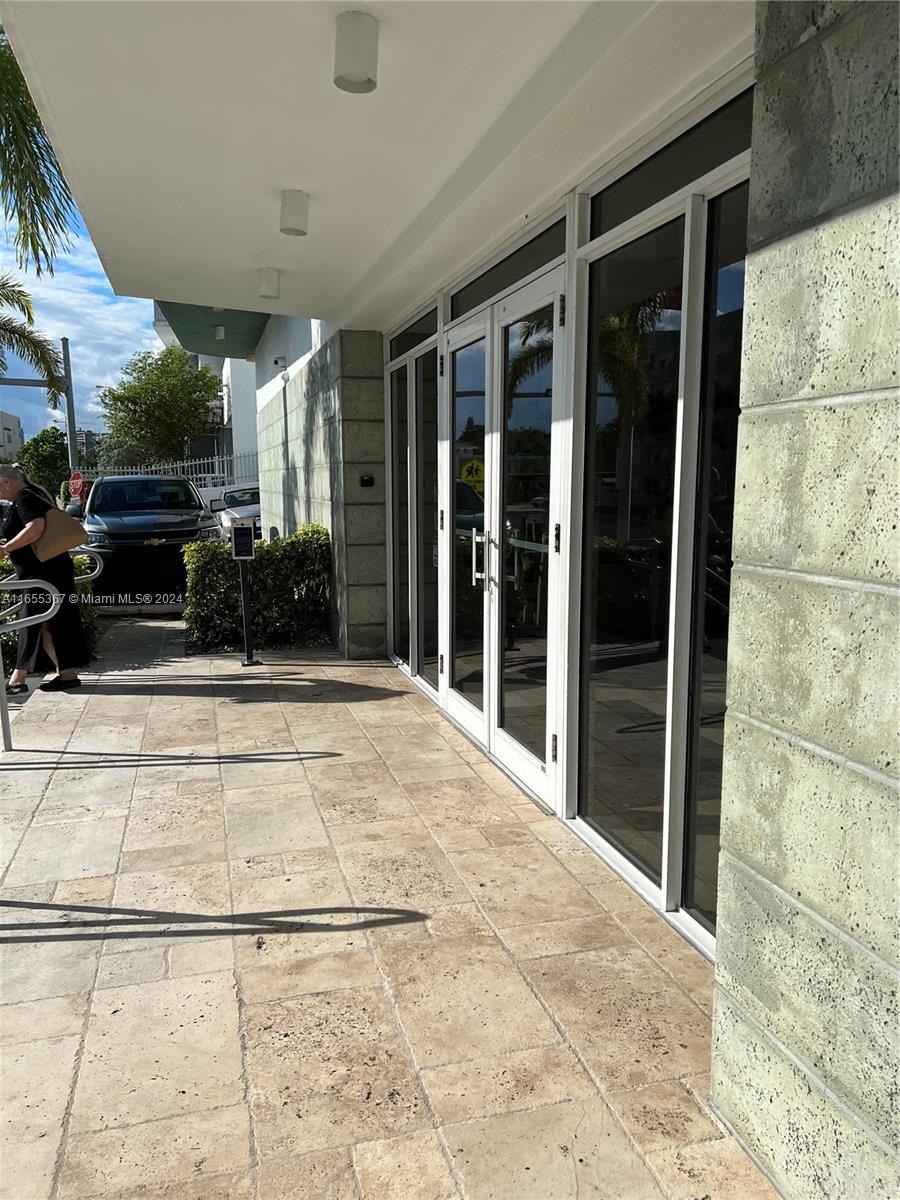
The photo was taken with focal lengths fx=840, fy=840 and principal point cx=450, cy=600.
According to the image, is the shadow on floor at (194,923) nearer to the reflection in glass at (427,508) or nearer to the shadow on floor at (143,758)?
the shadow on floor at (143,758)

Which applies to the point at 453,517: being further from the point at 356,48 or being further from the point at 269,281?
the point at 356,48

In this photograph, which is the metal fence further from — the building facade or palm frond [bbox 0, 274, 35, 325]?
the building facade

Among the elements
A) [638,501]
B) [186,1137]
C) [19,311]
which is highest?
[19,311]

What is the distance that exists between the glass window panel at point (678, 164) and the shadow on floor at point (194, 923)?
2585 millimetres

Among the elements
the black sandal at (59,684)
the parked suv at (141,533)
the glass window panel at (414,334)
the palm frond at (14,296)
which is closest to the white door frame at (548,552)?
the glass window panel at (414,334)

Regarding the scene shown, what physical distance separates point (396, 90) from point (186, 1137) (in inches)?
133

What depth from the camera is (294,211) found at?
4238 millimetres

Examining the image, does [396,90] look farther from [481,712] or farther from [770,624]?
[481,712]

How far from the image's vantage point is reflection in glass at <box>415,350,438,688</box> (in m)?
5.75

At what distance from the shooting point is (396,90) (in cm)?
312

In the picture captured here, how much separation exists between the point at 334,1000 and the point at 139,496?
28.9 ft

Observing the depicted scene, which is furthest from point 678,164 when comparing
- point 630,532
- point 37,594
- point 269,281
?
point 37,594

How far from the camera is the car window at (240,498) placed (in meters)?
18.0

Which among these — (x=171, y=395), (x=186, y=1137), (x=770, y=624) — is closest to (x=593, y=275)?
(x=770, y=624)
